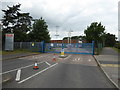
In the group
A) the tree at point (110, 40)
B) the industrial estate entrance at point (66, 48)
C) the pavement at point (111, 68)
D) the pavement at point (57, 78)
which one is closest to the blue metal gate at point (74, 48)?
the industrial estate entrance at point (66, 48)

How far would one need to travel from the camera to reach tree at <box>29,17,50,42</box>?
3591 cm

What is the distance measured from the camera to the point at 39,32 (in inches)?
1420

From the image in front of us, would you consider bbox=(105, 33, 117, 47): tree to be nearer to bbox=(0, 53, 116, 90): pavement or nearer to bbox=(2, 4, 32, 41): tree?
bbox=(2, 4, 32, 41): tree

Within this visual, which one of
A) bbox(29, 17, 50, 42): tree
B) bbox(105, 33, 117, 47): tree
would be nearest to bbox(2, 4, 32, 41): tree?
bbox(29, 17, 50, 42): tree

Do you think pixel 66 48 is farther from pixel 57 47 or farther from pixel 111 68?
pixel 111 68

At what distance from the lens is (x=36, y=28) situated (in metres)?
36.9

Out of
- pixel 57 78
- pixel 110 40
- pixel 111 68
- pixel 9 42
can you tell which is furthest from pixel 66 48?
pixel 110 40

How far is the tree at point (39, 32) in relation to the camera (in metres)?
35.9

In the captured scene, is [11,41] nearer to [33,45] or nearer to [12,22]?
[33,45]

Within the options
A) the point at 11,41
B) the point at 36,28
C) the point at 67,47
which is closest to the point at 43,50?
the point at 67,47

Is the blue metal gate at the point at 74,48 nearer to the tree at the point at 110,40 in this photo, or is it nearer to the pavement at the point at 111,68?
the pavement at the point at 111,68

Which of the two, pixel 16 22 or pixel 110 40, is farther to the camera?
pixel 110 40

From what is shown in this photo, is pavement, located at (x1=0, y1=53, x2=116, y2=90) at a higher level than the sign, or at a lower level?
lower

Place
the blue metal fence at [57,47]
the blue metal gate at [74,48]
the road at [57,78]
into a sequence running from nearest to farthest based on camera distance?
1. the road at [57,78]
2. the blue metal gate at [74,48]
3. the blue metal fence at [57,47]
